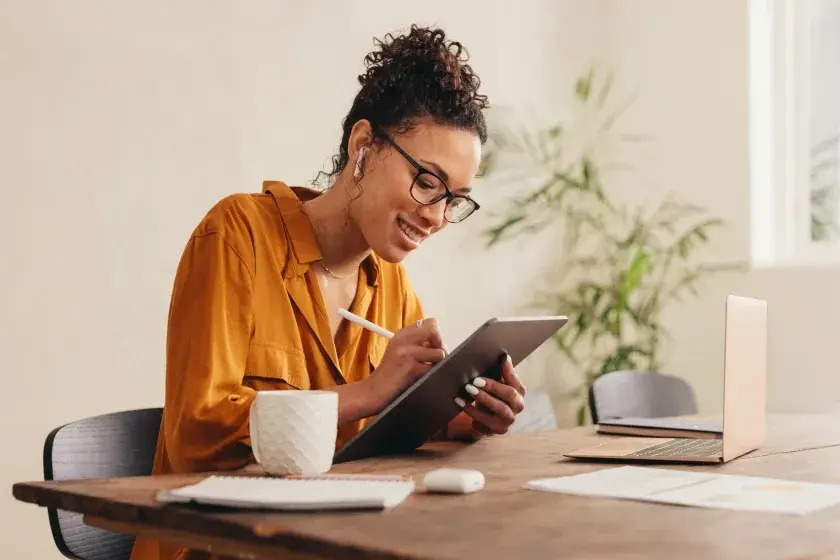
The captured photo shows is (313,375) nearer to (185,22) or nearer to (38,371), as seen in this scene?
(38,371)

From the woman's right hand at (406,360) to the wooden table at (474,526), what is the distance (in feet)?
0.89

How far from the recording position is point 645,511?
1.00m

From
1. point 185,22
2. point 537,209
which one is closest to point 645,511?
point 185,22

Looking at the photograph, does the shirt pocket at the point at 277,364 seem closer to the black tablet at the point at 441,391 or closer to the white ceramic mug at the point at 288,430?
the black tablet at the point at 441,391

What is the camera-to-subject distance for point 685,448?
1.54m

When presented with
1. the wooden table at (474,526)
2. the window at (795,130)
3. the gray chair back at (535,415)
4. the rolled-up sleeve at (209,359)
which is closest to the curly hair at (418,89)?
the rolled-up sleeve at (209,359)

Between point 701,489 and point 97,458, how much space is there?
3.29 ft

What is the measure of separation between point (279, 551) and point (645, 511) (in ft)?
1.21

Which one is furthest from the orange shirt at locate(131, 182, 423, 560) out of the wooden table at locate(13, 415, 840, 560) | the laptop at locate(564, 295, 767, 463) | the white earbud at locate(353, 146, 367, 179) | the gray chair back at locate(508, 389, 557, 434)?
the gray chair back at locate(508, 389, 557, 434)

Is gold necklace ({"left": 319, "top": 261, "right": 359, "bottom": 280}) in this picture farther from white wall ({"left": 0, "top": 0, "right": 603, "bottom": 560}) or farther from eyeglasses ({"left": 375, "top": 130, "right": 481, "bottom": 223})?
white wall ({"left": 0, "top": 0, "right": 603, "bottom": 560})

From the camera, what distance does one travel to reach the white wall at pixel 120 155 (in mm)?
2561

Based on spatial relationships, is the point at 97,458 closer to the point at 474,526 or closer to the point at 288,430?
the point at 288,430

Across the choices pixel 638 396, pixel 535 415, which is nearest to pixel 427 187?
pixel 638 396

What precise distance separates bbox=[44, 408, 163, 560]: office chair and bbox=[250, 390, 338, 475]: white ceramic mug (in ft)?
1.63
